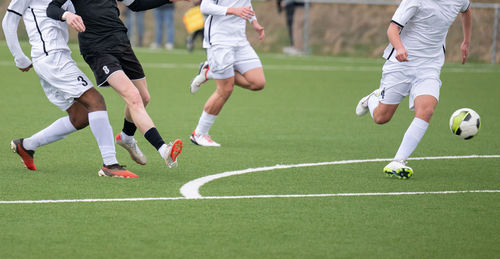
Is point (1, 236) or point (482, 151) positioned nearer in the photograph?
point (1, 236)

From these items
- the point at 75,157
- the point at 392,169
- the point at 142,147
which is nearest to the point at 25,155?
the point at 75,157

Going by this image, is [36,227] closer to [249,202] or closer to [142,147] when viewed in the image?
[249,202]

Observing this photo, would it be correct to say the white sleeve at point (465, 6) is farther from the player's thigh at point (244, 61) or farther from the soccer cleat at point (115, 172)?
the soccer cleat at point (115, 172)

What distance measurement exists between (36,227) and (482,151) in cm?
575

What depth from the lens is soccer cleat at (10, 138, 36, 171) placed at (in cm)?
853

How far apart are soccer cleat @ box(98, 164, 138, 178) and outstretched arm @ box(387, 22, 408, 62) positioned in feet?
8.57

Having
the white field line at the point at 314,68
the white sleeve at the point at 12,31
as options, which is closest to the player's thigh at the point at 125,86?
the white sleeve at the point at 12,31

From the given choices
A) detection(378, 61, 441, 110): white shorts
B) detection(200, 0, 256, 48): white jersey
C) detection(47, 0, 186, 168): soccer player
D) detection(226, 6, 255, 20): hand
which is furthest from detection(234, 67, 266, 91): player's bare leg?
detection(47, 0, 186, 168): soccer player

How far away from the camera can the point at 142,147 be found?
10422 mm

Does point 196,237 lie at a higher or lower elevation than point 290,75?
higher

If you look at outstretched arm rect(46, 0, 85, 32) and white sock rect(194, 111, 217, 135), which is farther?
white sock rect(194, 111, 217, 135)

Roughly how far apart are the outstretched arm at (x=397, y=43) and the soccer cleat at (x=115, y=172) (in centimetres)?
261

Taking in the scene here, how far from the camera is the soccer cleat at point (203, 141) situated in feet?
34.8

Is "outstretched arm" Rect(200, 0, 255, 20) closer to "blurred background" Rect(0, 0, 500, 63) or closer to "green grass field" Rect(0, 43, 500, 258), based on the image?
"green grass field" Rect(0, 43, 500, 258)
